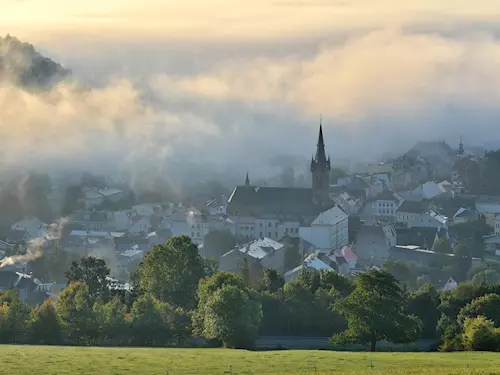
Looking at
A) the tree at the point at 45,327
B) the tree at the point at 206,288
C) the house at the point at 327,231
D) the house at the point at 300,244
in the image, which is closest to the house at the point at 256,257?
the house at the point at 300,244

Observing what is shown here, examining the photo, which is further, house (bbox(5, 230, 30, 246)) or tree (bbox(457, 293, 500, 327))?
house (bbox(5, 230, 30, 246))

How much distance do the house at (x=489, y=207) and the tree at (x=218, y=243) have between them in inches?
709

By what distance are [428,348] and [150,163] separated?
68.8 metres

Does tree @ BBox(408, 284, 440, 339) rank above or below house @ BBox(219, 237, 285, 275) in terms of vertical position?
below

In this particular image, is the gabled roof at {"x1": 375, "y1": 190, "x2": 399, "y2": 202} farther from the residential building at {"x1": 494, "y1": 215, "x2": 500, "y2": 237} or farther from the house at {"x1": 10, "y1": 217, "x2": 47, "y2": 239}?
the house at {"x1": 10, "y1": 217, "x2": 47, "y2": 239}

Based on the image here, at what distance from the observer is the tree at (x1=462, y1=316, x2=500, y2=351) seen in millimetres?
27281

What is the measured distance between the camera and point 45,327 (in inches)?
1154

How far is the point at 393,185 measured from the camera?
99.8 metres

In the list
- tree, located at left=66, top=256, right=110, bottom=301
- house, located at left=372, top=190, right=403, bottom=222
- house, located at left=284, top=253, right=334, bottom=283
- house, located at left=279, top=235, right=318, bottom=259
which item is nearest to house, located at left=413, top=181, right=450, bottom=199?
house, located at left=372, top=190, right=403, bottom=222

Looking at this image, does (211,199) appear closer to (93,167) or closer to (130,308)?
(93,167)

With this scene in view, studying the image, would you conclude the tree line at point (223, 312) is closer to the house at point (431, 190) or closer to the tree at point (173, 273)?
the tree at point (173, 273)

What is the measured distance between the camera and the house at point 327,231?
66062mm

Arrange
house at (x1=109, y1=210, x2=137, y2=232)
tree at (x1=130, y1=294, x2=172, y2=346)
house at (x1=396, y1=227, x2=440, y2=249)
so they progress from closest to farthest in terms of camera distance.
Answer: tree at (x1=130, y1=294, x2=172, y2=346)
house at (x1=396, y1=227, x2=440, y2=249)
house at (x1=109, y1=210, x2=137, y2=232)

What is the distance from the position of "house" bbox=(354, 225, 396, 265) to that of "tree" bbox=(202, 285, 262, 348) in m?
31.6
